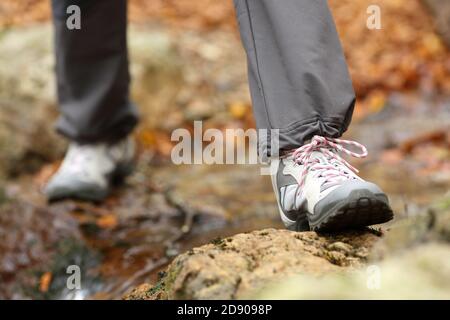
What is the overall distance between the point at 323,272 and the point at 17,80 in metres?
3.13

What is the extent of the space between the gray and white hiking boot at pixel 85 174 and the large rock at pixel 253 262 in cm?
133

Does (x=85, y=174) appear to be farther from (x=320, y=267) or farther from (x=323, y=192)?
(x=320, y=267)

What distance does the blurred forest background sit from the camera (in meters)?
2.22

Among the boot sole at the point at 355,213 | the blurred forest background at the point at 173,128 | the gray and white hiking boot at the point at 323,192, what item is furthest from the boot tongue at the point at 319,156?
the blurred forest background at the point at 173,128

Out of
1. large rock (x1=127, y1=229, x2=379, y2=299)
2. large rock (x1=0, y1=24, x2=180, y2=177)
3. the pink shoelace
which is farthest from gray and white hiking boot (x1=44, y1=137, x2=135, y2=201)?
the pink shoelace

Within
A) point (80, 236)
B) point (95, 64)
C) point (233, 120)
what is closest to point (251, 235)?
point (80, 236)

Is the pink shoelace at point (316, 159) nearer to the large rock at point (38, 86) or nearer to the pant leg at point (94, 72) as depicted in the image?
the pant leg at point (94, 72)

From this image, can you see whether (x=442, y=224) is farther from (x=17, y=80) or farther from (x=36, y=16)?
(x=36, y=16)

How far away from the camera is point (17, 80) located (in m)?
3.72

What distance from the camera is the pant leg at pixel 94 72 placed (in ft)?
7.72

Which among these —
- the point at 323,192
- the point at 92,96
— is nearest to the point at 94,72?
the point at 92,96

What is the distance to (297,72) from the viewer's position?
4.57ft

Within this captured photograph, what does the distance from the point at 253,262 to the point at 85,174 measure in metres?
1.64

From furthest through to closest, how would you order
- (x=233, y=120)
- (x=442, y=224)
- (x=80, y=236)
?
(x=233, y=120)
(x=80, y=236)
(x=442, y=224)
